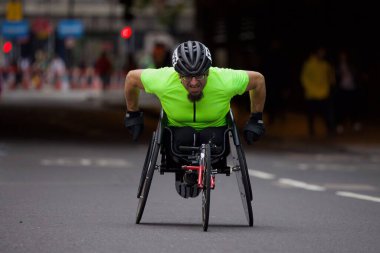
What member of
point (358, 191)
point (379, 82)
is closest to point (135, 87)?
point (358, 191)

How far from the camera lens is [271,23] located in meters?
36.5

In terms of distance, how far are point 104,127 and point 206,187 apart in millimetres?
19744

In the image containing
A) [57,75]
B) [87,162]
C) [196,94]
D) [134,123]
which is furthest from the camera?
[57,75]

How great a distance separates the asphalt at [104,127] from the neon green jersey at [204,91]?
12501 millimetres

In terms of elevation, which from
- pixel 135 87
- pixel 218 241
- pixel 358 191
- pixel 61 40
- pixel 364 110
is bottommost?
pixel 61 40

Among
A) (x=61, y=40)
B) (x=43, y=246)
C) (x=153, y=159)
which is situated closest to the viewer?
(x=43, y=246)

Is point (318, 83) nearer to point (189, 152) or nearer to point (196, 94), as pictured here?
point (189, 152)

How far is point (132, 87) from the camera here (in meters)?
11.0

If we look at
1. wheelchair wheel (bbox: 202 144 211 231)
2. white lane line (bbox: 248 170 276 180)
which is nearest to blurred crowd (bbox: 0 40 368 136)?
white lane line (bbox: 248 170 276 180)

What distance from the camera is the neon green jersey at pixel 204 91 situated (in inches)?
429

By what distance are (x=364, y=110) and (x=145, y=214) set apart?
19977mm

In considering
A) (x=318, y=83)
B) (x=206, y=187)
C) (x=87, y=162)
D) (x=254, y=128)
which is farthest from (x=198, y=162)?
(x=318, y=83)

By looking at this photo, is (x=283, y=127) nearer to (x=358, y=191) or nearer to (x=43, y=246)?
(x=358, y=191)

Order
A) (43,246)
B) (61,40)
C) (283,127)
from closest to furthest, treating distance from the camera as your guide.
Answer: (43,246) → (283,127) → (61,40)
